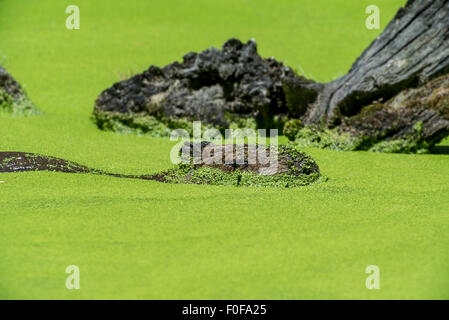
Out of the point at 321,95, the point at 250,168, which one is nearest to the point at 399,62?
the point at 321,95

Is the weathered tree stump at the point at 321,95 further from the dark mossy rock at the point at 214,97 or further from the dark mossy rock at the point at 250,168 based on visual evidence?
the dark mossy rock at the point at 250,168

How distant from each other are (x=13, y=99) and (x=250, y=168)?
15.6 feet

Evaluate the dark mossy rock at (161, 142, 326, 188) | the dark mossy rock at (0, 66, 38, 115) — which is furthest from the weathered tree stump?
the dark mossy rock at (161, 142, 326, 188)

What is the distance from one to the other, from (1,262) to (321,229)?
2.22 metres

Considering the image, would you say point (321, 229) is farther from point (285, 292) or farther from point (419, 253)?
point (285, 292)

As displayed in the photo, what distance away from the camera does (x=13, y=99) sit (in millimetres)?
10867

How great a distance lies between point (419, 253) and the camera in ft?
17.5

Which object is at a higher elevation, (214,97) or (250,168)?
(214,97)

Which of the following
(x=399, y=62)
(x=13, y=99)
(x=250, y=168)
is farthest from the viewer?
(x=13, y=99)

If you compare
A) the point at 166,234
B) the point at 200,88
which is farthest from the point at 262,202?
the point at 200,88

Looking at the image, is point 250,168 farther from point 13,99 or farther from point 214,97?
point 13,99

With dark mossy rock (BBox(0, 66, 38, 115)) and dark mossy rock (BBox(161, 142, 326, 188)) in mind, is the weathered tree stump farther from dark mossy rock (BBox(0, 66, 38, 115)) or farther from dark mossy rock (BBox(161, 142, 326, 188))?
dark mossy rock (BBox(161, 142, 326, 188))

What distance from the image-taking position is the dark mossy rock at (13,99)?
10.8m

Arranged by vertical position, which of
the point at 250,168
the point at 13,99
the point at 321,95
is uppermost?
the point at 13,99
